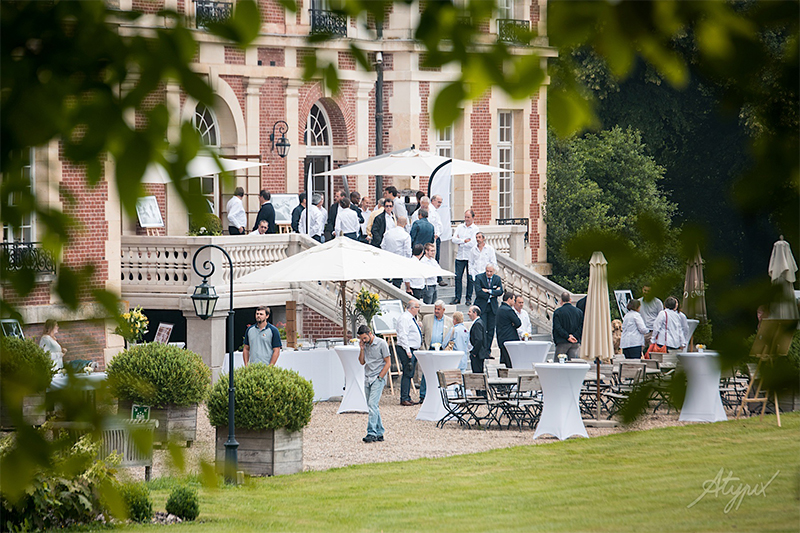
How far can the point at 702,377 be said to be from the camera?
2170 mm

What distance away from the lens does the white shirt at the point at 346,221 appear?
24141 mm

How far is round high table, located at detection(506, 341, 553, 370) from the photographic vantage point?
19156 mm

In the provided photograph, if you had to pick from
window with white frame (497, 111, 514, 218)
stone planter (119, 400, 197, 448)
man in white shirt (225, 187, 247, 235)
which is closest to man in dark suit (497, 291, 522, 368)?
stone planter (119, 400, 197, 448)

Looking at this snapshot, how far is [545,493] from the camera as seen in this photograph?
12469mm

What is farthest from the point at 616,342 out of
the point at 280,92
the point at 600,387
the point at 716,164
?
the point at 716,164

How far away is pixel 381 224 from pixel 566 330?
640 cm

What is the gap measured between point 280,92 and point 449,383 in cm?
1279

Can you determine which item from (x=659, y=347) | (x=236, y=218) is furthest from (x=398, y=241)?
(x=659, y=347)

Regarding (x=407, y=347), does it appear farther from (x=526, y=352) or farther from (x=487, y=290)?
(x=487, y=290)

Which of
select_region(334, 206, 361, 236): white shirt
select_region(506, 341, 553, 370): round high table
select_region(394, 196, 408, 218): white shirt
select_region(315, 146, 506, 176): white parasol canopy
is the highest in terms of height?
select_region(315, 146, 506, 176): white parasol canopy

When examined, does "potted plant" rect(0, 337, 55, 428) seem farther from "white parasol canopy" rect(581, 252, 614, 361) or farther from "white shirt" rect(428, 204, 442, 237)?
"white shirt" rect(428, 204, 442, 237)

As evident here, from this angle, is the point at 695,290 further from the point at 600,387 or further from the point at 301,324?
the point at 301,324

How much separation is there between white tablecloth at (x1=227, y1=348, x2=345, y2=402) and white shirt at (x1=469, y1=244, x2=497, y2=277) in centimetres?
608

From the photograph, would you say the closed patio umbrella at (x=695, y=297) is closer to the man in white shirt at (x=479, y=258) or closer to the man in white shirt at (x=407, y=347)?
the man in white shirt at (x=407, y=347)
